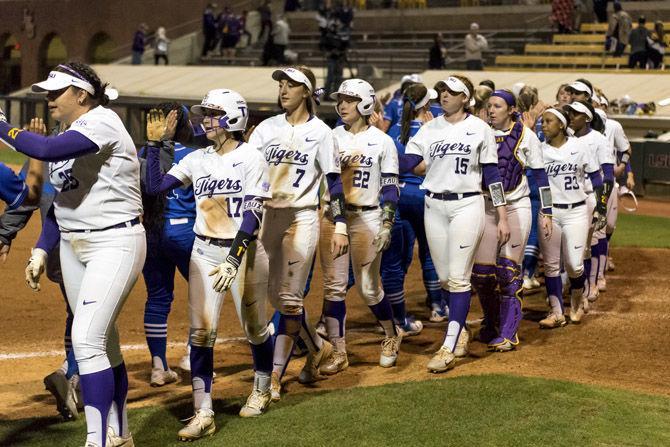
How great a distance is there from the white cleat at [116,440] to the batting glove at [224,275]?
1.00m

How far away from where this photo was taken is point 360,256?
320 inches

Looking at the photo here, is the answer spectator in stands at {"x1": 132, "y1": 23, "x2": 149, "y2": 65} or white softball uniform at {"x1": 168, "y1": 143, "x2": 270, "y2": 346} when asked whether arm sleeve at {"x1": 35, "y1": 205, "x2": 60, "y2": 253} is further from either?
spectator in stands at {"x1": 132, "y1": 23, "x2": 149, "y2": 65}

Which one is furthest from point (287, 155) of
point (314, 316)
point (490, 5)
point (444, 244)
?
point (490, 5)

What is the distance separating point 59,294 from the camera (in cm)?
1126

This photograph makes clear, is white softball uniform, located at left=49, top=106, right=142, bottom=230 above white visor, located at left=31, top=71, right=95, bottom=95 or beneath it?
beneath

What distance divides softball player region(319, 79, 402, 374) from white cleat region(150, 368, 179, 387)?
1159 mm

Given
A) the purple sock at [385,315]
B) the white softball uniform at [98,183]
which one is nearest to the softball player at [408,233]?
Result: the purple sock at [385,315]

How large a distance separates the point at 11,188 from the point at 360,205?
2.87 metres

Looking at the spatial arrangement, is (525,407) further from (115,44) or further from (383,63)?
(115,44)

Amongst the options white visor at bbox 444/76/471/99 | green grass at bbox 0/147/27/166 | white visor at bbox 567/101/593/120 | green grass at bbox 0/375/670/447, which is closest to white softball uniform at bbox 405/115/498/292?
white visor at bbox 444/76/471/99

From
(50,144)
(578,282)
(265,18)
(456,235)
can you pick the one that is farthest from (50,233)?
(265,18)

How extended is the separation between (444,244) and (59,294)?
5.02 metres

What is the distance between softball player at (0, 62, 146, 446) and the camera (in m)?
5.56

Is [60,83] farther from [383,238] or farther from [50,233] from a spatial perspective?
[383,238]
